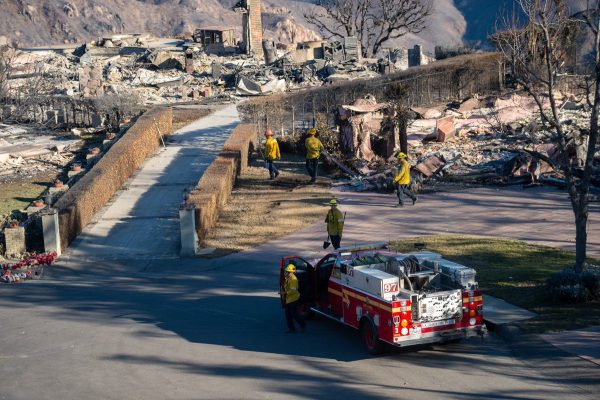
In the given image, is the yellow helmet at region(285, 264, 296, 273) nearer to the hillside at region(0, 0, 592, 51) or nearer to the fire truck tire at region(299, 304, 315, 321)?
the fire truck tire at region(299, 304, 315, 321)

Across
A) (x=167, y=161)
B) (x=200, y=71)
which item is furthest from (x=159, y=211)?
(x=200, y=71)

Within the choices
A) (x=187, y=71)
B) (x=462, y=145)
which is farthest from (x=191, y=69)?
(x=462, y=145)

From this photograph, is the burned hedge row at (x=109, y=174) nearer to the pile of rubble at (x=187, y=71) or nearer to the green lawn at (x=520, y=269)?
the green lawn at (x=520, y=269)

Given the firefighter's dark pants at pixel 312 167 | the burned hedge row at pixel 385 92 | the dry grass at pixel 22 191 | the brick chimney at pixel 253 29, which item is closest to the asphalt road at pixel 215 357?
the firefighter's dark pants at pixel 312 167

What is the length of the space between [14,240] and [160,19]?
117 m

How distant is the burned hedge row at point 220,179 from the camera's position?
21541mm

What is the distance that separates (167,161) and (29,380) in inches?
731

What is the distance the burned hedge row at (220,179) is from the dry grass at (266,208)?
0.27m

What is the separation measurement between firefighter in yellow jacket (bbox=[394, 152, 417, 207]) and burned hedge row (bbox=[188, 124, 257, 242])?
464 cm

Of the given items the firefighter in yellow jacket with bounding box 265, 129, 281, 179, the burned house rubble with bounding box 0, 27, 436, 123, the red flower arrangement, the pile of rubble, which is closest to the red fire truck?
the red flower arrangement

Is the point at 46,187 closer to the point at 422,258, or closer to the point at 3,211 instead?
the point at 3,211

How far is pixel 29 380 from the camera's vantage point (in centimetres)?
1237

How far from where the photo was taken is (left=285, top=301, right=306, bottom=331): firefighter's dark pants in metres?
13.9

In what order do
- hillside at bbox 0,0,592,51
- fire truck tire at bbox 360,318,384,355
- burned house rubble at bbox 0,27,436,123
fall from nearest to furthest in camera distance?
fire truck tire at bbox 360,318,384,355 < burned house rubble at bbox 0,27,436,123 < hillside at bbox 0,0,592,51
